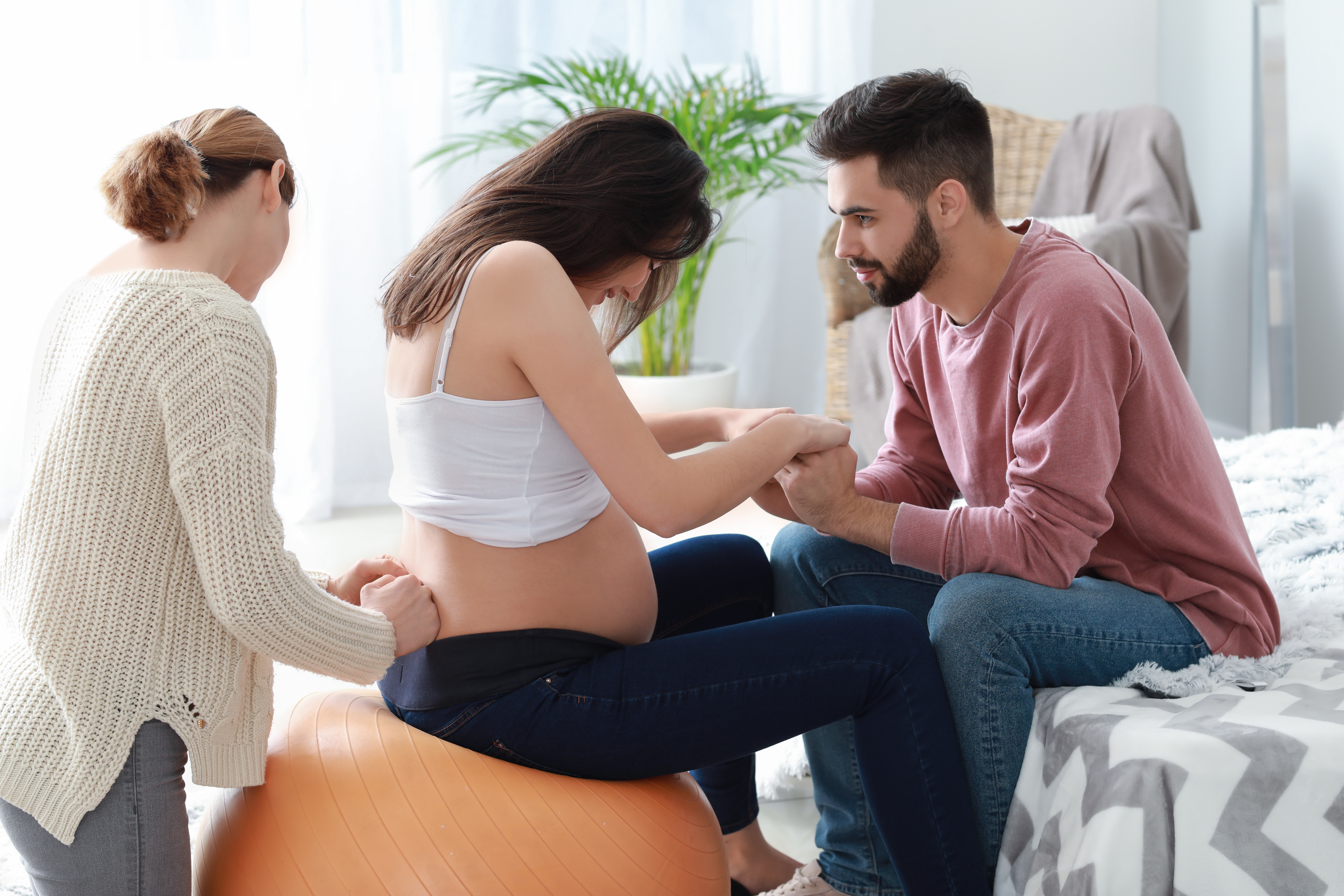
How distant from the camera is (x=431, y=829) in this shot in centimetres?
102

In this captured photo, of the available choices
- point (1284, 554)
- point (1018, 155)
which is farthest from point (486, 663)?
point (1018, 155)

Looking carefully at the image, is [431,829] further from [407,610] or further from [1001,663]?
[1001,663]

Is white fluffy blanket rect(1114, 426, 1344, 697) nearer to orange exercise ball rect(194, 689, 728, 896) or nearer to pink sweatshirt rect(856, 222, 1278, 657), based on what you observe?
pink sweatshirt rect(856, 222, 1278, 657)

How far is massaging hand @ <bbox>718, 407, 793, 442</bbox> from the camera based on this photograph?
4.67ft

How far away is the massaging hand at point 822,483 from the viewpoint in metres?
1.35

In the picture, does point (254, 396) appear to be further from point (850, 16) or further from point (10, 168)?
point (850, 16)

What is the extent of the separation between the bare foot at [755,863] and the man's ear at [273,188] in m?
0.95

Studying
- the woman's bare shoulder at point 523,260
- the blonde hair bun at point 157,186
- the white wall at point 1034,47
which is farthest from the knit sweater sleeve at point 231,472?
the white wall at point 1034,47

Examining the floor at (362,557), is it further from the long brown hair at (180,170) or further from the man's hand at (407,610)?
the long brown hair at (180,170)

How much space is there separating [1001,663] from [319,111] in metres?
2.84

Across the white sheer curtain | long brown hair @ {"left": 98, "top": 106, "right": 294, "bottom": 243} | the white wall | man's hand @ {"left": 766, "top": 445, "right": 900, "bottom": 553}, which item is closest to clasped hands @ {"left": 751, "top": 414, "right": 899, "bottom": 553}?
man's hand @ {"left": 766, "top": 445, "right": 900, "bottom": 553}

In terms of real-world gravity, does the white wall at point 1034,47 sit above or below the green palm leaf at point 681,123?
above

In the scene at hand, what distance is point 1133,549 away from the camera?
132 centimetres

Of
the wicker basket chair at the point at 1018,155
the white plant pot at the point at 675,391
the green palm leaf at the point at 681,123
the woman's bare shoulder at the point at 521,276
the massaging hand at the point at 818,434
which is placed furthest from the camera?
the wicker basket chair at the point at 1018,155
